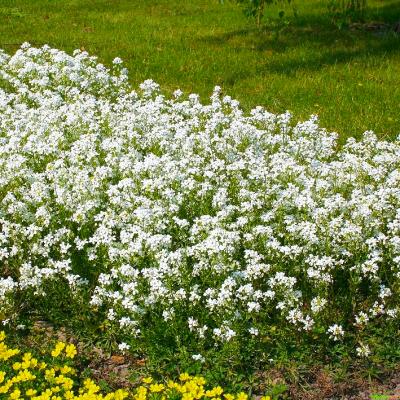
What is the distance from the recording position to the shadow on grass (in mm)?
12477

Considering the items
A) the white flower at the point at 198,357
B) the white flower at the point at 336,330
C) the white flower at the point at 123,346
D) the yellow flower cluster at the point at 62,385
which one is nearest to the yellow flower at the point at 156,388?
the yellow flower cluster at the point at 62,385

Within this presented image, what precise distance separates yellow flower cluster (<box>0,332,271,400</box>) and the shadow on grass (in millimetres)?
8036

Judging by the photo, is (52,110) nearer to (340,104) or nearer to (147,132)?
(147,132)

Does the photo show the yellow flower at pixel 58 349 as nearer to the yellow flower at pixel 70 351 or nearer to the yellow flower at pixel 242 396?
the yellow flower at pixel 70 351

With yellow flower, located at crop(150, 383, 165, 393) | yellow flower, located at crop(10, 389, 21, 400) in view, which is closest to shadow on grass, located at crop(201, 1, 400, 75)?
yellow flower, located at crop(150, 383, 165, 393)

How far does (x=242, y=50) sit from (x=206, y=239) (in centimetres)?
871

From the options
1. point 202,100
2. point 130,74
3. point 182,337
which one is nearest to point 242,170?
point 182,337

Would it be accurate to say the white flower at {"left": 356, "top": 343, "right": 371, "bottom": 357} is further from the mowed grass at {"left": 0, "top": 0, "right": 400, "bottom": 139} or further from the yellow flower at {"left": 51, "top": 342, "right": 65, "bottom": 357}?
the mowed grass at {"left": 0, "top": 0, "right": 400, "bottom": 139}

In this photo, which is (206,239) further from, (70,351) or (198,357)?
(70,351)

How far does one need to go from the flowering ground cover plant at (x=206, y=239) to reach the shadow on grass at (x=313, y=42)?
503cm

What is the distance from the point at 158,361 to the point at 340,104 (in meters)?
6.37

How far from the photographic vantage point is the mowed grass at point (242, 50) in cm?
1031

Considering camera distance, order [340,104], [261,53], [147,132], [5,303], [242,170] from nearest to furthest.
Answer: [5,303]
[242,170]
[147,132]
[340,104]
[261,53]

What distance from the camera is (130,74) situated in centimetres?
1201
